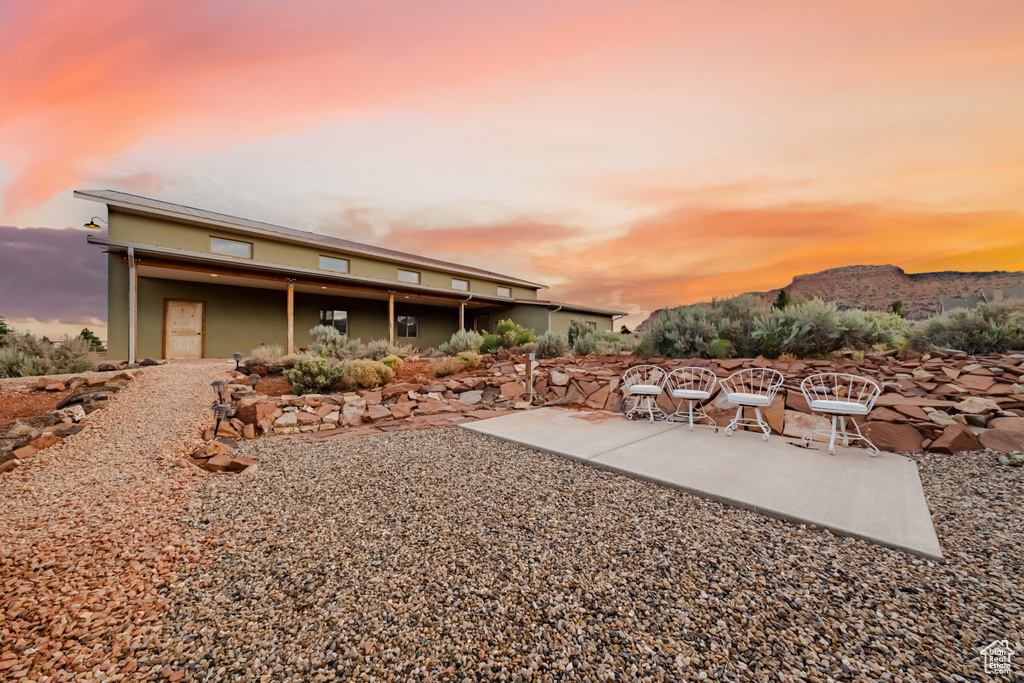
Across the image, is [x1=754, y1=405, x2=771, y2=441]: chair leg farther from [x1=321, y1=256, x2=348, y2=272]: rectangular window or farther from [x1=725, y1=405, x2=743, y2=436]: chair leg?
[x1=321, y1=256, x2=348, y2=272]: rectangular window

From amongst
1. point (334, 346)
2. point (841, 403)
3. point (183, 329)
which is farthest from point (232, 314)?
Answer: point (841, 403)

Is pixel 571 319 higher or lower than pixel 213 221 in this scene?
lower

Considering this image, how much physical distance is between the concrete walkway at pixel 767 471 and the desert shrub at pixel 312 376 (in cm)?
313

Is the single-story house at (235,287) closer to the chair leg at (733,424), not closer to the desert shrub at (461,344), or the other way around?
the desert shrub at (461,344)

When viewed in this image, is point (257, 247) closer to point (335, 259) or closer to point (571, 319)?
point (335, 259)

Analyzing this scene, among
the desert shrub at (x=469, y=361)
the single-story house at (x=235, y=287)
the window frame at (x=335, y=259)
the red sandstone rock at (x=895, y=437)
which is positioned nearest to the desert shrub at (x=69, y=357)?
the single-story house at (x=235, y=287)

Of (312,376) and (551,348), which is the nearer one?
(312,376)

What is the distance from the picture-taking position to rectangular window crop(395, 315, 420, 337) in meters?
16.5

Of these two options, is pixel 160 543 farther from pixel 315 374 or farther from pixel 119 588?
pixel 315 374

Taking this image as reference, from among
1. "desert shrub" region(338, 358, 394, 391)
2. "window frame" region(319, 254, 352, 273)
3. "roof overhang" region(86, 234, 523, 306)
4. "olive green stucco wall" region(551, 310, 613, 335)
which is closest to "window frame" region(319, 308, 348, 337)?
"window frame" region(319, 254, 352, 273)

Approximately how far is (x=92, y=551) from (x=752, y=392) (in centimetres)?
667

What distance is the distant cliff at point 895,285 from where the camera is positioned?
28.7 meters

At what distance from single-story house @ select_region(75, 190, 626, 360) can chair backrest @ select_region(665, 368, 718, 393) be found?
32.6 ft

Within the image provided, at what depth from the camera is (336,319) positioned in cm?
1473
